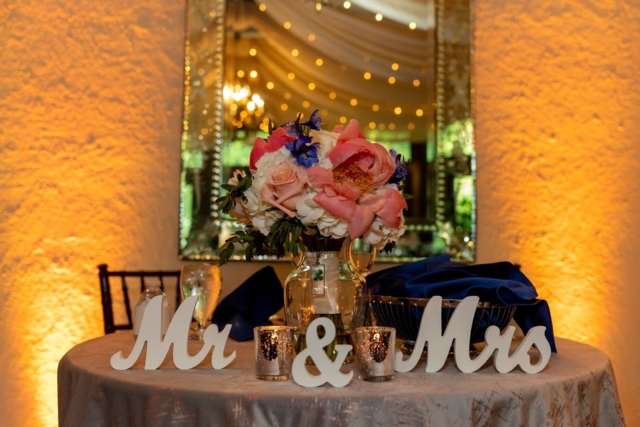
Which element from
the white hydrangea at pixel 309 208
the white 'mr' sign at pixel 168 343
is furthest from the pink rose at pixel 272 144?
the white 'mr' sign at pixel 168 343

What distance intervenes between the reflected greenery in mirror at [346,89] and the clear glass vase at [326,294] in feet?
4.20

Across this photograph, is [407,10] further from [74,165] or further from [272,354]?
[272,354]

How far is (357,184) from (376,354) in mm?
294

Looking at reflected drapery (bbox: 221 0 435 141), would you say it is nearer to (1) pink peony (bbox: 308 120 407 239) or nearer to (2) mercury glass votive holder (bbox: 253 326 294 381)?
(1) pink peony (bbox: 308 120 407 239)

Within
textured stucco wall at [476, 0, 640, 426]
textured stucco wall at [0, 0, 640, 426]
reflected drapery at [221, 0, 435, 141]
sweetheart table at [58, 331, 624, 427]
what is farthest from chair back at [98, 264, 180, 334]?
textured stucco wall at [476, 0, 640, 426]

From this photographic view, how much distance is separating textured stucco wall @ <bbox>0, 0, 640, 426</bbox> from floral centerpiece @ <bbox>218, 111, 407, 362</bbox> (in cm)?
132

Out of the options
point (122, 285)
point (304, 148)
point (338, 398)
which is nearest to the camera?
point (338, 398)

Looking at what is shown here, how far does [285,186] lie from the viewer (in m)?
1.29

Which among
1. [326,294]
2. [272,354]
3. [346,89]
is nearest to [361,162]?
[326,294]

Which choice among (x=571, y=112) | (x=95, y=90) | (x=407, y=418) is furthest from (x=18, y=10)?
(x=407, y=418)

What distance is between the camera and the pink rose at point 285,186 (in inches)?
50.4

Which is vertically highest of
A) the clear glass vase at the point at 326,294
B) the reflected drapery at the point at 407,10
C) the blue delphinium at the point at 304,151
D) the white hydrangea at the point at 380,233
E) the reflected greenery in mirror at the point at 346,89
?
the reflected drapery at the point at 407,10

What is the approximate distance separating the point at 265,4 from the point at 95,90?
0.66 meters

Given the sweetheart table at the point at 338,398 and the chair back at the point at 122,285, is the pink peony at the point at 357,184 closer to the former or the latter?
the sweetheart table at the point at 338,398
